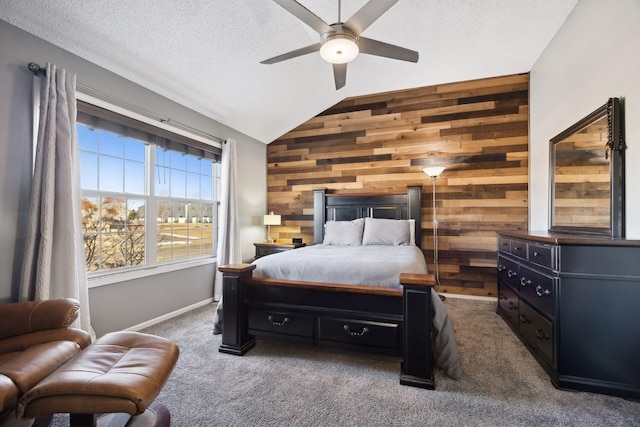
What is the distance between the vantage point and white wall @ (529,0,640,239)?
194 centimetres

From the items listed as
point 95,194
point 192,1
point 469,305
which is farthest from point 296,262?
point 469,305

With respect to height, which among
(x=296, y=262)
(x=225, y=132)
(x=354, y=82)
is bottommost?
(x=296, y=262)

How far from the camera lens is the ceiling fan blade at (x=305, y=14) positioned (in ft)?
5.96

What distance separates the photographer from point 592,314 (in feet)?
5.82

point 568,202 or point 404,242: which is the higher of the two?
point 568,202

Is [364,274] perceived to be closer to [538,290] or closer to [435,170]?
[538,290]

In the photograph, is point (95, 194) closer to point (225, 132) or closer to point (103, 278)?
point (103, 278)

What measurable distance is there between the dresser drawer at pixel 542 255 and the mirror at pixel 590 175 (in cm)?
50

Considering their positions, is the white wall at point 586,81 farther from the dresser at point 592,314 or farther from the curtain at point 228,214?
the curtain at point 228,214

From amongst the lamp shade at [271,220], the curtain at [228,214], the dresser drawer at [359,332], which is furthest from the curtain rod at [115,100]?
the dresser drawer at [359,332]

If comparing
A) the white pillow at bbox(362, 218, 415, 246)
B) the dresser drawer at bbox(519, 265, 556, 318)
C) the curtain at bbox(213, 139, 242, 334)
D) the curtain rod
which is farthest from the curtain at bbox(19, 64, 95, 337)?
the dresser drawer at bbox(519, 265, 556, 318)

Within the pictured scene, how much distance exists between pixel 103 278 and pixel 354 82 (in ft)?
12.9

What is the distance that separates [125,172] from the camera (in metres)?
2.95

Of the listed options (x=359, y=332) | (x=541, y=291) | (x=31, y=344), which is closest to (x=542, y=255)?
(x=541, y=291)
